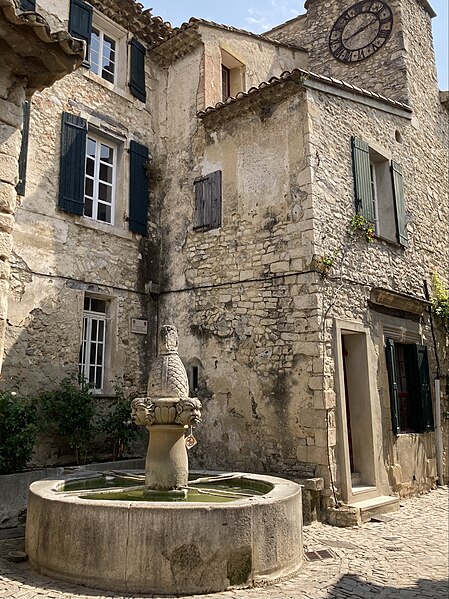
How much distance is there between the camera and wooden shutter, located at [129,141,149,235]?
30.7 ft

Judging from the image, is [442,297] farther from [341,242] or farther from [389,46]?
[389,46]

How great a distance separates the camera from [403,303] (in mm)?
9336

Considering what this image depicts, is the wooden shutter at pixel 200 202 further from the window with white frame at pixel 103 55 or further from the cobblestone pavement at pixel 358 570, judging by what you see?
the cobblestone pavement at pixel 358 570

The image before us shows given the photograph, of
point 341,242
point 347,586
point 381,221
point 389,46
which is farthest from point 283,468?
point 389,46

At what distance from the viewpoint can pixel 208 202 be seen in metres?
9.21

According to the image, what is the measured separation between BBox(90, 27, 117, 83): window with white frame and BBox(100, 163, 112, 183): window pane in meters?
1.66

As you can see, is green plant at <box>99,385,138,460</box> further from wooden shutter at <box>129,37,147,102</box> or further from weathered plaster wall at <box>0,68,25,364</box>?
wooden shutter at <box>129,37,147,102</box>

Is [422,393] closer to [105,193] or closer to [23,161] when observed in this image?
[105,193]

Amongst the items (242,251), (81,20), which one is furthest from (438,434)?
(81,20)

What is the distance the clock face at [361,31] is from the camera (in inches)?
452

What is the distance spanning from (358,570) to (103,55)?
908 centimetres

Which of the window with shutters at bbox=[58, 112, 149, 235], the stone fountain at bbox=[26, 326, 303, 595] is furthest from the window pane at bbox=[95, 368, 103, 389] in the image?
the stone fountain at bbox=[26, 326, 303, 595]

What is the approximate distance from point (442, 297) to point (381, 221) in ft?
7.07

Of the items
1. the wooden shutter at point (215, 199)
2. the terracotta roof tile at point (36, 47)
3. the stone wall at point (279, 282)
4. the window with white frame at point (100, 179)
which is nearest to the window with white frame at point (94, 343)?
the stone wall at point (279, 282)
